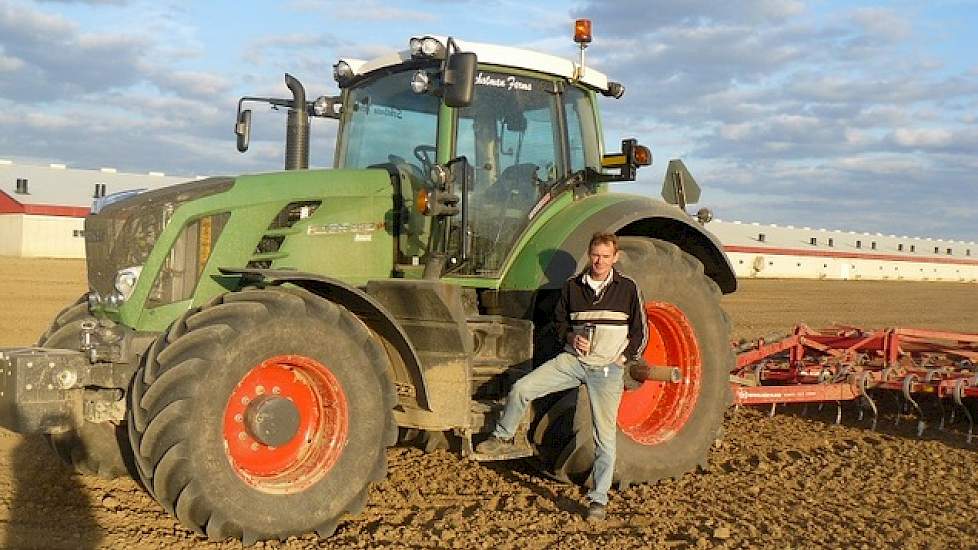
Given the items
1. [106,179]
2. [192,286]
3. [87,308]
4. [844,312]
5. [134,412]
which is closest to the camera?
[134,412]

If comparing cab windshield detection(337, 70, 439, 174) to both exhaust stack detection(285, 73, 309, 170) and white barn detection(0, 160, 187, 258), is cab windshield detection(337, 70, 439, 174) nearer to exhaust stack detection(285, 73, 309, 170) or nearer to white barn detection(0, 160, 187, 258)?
exhaust stack detection(285, 73, 309, 170)

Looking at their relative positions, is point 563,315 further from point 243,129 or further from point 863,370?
point 863,370

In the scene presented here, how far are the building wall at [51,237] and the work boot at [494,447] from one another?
33.7 m

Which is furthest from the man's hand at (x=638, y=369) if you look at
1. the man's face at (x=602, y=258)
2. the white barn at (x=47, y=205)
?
the white barn at (x=47, y=205)

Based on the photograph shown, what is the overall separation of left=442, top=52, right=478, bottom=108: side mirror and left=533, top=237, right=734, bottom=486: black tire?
1.54m

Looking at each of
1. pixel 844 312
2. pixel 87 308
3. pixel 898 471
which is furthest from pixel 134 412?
pixel 844 312

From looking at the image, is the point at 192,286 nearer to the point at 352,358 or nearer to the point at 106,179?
the point at 352,358

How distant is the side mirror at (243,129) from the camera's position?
21.3 ft

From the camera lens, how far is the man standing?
5.37m

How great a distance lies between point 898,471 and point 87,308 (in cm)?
529

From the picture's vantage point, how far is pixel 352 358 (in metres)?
4.88

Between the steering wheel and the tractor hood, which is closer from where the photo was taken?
the tractor hood

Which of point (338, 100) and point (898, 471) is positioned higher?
point (338, 100)

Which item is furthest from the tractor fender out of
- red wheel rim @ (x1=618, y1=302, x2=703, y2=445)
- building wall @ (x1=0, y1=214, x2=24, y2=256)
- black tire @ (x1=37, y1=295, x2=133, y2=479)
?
building wall @ (x1=0, y1=214, x2=24, y2=256)
